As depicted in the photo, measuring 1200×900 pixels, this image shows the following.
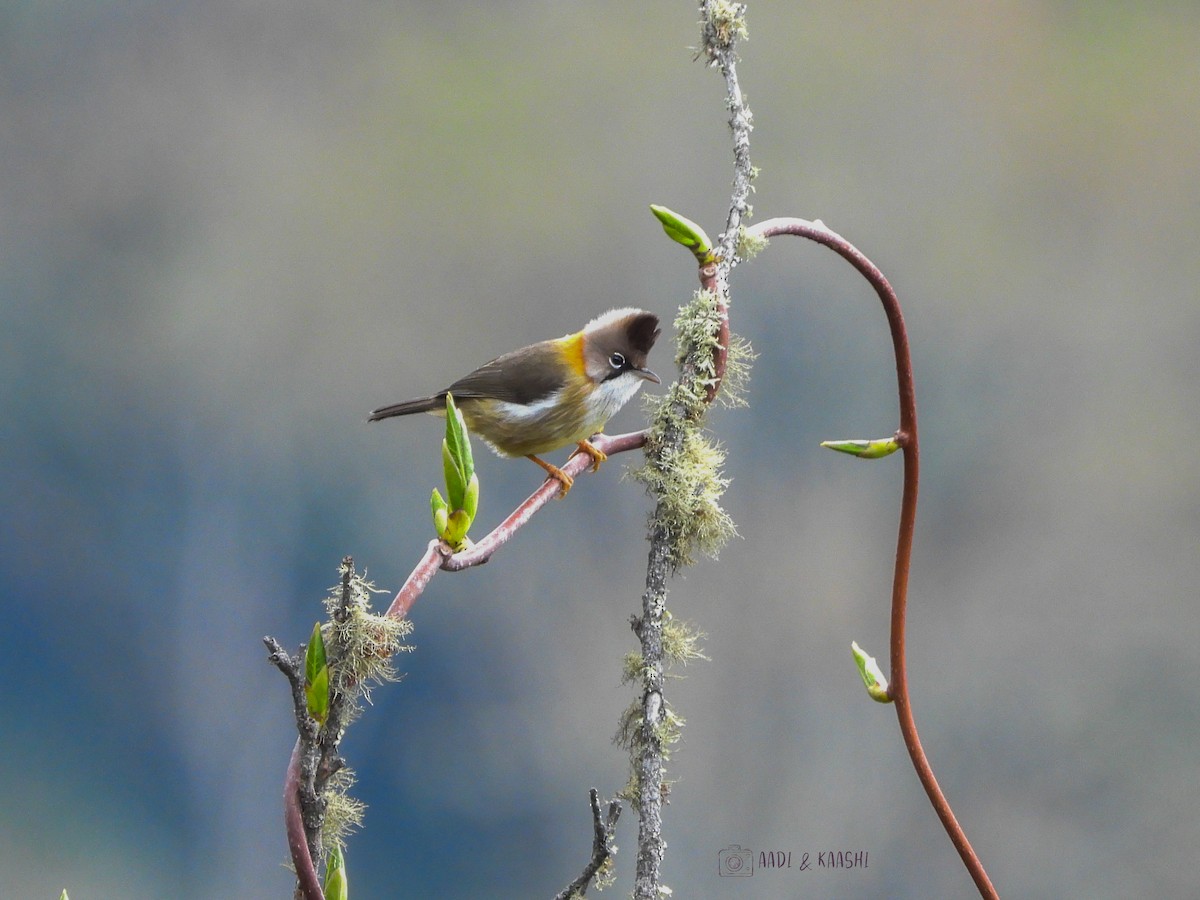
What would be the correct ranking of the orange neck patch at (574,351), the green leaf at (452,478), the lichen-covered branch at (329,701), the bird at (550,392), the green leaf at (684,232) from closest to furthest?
the lichen-covered branch at (329,701)
the green leaf at (452,478)
the green leaf at (684,232)
the bird at (550,392)
the orange neck patch at (574,351)

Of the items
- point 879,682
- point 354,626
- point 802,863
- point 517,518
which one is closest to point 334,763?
point 354,626

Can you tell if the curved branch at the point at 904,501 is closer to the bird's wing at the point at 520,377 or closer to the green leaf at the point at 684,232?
the green leaf at the point at 684,232

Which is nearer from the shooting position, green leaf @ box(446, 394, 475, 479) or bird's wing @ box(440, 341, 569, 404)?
green leaf @ box(446, 394, 475, 479)

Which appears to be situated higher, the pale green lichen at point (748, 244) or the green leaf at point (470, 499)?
the pale green lichen at point (748, 244)

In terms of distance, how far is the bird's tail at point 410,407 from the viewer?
3.87 feet

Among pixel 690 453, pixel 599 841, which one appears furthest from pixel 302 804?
pixel 690 453

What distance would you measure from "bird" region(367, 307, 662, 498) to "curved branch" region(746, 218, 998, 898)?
293mm

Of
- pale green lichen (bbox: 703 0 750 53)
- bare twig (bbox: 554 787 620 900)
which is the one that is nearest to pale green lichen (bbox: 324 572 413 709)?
bare twig (bbox: 554 787 620 900)

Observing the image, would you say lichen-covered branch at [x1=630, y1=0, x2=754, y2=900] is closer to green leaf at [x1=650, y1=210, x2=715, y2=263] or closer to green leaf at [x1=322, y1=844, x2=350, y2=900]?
green leaf at [x1=650, y1=210, x2=715, y2=263]

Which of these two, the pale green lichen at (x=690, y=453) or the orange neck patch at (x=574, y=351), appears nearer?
the pale green lichen at (x=690, y=453)

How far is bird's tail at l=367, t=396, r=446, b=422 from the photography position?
3.87 ft

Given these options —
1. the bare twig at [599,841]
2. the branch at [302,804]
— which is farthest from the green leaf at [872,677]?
the branch at [302,804]

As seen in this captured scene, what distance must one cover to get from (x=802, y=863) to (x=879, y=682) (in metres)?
0.29

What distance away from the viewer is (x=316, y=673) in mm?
489
